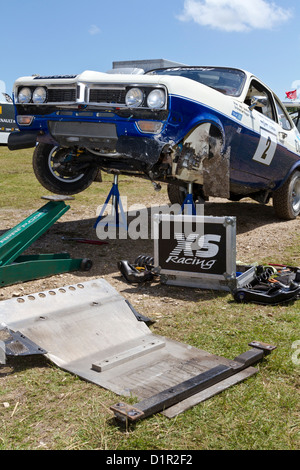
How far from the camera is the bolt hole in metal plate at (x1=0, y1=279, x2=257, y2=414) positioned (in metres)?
2.67

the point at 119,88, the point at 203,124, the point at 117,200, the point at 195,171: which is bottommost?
the point at 117,200

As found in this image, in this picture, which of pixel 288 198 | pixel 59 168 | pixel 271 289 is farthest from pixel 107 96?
pixel 288 198

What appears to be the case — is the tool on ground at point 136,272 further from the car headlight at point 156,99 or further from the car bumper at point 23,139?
the car bumper at point 23,139

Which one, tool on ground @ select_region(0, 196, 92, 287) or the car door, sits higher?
the car door

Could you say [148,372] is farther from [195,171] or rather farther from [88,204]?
[88,204]

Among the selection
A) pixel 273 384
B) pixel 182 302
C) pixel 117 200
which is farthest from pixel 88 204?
pixel 273 384

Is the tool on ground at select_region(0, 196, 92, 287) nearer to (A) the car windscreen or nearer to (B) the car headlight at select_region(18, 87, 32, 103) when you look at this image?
(B) the car headlight at select_region(18, 87, 32, 103)

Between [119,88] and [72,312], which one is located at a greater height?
[119,88]

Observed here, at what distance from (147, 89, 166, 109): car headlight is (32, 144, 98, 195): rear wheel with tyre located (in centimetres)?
145

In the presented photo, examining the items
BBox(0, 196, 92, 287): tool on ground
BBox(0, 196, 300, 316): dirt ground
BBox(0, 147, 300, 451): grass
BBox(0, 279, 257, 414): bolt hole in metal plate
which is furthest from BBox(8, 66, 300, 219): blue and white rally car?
BBox(0, 147, 300, 451): grass

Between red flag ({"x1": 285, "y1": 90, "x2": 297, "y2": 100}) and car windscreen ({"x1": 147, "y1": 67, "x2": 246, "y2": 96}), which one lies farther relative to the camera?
red flag ({"x1": 285, "y1": 90, "x2": 297, "y2": 100})

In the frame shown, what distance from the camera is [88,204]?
8164mm

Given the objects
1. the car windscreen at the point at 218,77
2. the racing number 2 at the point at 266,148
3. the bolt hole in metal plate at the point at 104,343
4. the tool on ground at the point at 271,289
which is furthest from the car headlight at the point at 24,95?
the tool on ground at the point at 271,289
